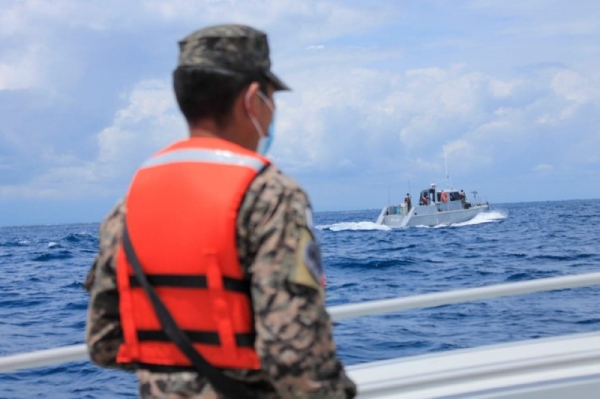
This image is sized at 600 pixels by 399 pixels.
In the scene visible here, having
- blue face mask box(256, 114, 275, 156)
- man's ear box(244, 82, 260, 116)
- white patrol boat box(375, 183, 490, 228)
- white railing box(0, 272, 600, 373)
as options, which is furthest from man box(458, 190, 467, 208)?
man's ear box(244, 82, 260, 116)

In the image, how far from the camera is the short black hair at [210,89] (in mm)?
1435

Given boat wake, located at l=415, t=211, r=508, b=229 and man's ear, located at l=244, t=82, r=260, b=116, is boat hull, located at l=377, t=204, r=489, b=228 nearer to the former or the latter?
boat wake, located at l=415, t=211, r=508, b=229

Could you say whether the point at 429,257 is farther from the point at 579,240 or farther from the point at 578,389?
the point at 578,389

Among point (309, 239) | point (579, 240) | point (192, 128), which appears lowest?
point (579, 240)

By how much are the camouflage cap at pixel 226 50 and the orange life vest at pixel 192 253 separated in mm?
149

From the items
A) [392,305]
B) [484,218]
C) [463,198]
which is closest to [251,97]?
[392,305]

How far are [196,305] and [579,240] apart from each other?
91.7 ft

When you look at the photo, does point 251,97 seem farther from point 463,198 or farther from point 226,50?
point 463,198

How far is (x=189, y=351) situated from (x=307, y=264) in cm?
29

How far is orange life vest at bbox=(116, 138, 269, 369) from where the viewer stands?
135 cm

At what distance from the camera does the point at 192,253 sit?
1368 millimetres

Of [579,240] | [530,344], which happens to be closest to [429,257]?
[579,240]

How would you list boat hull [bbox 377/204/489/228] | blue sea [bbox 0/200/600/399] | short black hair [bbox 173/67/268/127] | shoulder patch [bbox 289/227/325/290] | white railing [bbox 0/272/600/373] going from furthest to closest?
boat hull [bbox 377/204/489/228], blue sea [bbox 0/200/600/399], white railing [bbox 0/272/600/373], short black hair [bbox 173/67/268/127], shoulder patch [bbox 289/227/325/290]

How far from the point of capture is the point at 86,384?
20.1 ft
